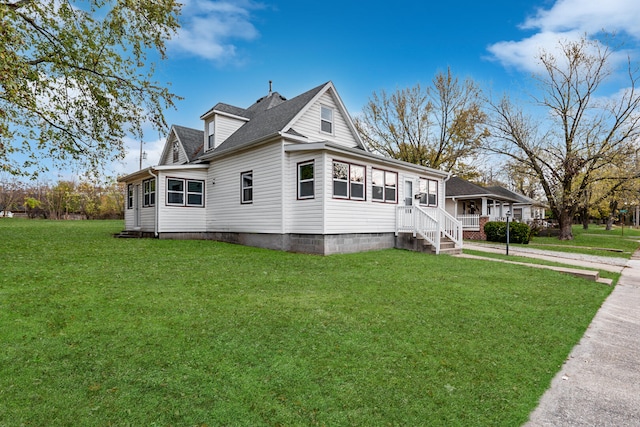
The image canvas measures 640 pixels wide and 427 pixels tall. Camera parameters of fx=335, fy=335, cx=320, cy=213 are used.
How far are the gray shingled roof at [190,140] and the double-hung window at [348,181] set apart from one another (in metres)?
8.74

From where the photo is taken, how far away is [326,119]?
1430 cm

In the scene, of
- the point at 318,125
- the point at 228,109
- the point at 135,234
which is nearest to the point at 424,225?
the point at 318,125

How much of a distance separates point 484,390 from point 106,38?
11177 millimetres

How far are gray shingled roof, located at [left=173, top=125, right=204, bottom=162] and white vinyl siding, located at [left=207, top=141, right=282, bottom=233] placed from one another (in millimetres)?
2873

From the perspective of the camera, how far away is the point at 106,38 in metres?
8.91

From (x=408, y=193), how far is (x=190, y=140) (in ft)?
37.9

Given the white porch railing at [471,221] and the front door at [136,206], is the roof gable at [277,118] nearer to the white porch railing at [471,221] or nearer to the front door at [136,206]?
the front door at [136,206]

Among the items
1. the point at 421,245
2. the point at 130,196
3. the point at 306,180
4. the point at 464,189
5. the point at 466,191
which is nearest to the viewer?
the point at 306,180

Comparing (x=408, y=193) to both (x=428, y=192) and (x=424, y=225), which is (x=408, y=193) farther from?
(x=424, y=225)

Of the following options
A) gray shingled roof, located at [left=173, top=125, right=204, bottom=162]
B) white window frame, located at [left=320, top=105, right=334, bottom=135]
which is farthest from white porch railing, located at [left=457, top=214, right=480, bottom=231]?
gray shingled roof, located at [left=173, top=125, right=204, bottom=162]

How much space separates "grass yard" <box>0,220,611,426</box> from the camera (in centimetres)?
250

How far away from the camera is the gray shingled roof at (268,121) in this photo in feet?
42.1

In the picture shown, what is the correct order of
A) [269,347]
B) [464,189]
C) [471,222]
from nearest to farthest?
1. [269,347]
2. [471,222]
3. [464,189]

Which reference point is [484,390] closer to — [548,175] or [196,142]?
[196,142]
